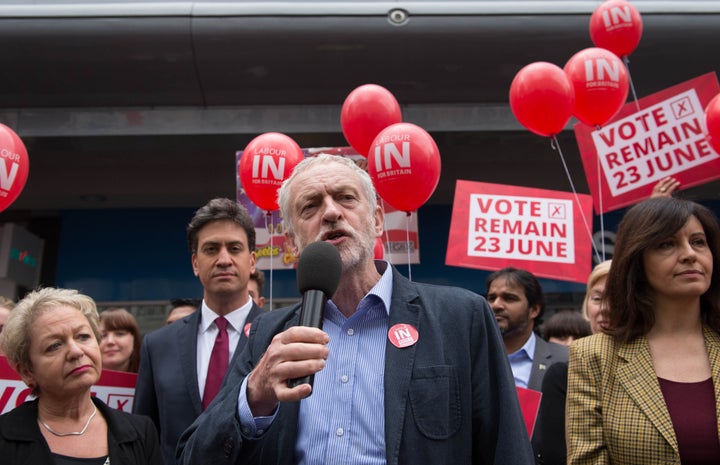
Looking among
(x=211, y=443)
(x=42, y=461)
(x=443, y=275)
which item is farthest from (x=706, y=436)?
→ (x=443, y=275)

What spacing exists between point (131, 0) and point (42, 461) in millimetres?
5612

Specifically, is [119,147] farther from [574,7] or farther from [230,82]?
[574,7]

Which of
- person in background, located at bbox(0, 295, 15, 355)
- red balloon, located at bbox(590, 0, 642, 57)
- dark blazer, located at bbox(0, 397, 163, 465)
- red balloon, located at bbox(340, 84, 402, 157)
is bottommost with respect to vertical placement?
dark blazer, located at bbox(0, 397, 163, 465)

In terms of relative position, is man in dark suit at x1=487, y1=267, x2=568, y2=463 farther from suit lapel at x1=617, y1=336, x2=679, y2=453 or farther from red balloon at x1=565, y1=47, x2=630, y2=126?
suit lapel at x1=617, y1=336, x2=679, y2=453

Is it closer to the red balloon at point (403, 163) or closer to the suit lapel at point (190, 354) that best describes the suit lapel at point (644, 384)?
the suit lapel at point (190, 354)

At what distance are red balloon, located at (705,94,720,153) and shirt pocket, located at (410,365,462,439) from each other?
3.32 m

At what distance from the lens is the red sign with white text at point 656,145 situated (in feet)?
15.2

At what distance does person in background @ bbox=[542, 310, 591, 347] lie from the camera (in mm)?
4695

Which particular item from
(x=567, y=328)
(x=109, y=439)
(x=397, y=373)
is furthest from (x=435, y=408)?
(x=567, y=328)

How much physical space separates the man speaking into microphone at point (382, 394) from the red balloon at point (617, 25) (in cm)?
393

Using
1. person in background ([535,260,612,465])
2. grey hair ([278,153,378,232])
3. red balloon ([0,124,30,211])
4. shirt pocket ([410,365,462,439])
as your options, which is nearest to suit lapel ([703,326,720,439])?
person in background ([535,260,612,465])

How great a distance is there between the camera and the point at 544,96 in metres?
4.57

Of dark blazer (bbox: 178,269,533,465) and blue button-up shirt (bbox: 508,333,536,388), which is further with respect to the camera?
blue button-up shirt (bbox: 508,333,536,388)

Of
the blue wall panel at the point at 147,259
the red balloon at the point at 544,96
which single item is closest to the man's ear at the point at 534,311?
the red balloon at the point at 544,96
